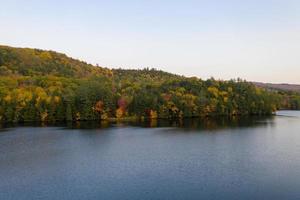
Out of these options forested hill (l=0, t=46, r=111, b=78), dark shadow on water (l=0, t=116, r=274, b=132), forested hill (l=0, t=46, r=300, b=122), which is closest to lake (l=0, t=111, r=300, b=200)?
dark shadow on water (l=0, t=116, r=274, b=132)

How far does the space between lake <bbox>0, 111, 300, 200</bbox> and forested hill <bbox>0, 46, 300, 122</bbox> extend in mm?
40820

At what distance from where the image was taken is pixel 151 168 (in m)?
34.5

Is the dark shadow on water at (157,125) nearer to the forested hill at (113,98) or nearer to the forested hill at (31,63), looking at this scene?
the forested hill at (113,98)

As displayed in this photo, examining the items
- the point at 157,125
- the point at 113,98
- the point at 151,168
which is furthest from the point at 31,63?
the point at 151,168

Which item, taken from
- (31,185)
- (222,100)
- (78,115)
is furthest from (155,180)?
(222,100)

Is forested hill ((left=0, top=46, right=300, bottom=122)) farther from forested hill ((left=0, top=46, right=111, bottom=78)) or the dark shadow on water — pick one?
the dark shadow on water

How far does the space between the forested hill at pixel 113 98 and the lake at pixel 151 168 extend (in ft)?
134

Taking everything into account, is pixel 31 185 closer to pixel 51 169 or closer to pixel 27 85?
pixel 51 169

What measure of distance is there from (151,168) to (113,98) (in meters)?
70.5

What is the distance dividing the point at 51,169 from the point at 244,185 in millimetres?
20428

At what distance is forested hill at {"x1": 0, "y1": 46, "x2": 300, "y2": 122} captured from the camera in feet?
311

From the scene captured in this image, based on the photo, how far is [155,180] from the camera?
2992 cm

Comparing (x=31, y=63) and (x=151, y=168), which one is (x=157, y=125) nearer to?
(x=151, y=168)

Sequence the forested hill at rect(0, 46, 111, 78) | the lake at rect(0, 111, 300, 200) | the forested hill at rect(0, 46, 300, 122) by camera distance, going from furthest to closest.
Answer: the forested hill at rect(0, 46, 111, 78)
the forested hill at rect(0, 46, 300, 122)
the lake at rect(0, 111, 300, 200)
